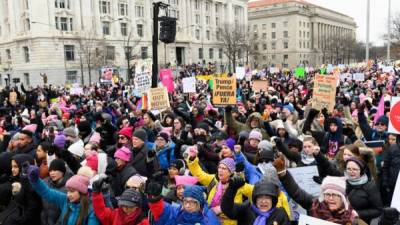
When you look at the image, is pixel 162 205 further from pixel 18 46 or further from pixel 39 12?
pixel 18 46

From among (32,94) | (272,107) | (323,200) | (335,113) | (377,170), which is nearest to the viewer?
(323,200)

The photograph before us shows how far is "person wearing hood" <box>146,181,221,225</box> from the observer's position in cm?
384

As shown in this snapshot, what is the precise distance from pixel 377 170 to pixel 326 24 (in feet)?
393

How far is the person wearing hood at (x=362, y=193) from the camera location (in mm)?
4055

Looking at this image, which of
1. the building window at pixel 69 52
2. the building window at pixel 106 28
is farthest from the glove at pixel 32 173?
the building window at pixel 106 28

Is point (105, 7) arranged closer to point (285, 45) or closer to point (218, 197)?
point (218, 197)

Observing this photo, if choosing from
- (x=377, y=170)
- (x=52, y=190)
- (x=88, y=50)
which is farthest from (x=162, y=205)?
(x=88, y=50)

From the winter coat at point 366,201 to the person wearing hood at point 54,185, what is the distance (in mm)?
3006

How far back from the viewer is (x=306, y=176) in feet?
15.8

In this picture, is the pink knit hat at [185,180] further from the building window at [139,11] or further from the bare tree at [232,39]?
the bare tree at [232,39]

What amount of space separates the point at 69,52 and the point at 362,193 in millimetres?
53818

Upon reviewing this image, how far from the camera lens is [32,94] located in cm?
1709

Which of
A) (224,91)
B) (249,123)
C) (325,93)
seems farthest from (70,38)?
(249,123)

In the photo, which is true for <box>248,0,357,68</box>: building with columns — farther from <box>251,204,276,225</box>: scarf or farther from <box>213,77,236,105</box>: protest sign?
<box>251,204,276,225</box>: scarf
